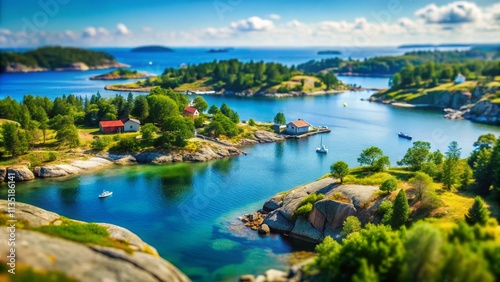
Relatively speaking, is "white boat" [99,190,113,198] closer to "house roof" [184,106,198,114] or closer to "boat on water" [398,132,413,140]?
"house roof" [184,106,198,114]

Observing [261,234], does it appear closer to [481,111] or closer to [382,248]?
[382,248]

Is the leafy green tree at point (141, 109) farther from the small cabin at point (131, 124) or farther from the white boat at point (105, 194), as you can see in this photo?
the white boat at point (105, 194)

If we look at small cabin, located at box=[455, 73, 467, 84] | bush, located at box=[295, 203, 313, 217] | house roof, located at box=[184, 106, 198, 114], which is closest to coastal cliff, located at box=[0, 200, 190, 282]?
bush, located at box=[295, 203, 313, 217]

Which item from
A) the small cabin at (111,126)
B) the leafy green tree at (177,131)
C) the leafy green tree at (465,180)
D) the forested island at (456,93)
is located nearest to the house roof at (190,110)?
the leafy green tree at (177,131)

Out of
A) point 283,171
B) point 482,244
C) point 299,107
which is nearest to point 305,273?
point 482,244

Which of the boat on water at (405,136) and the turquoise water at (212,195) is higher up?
the boat on water at (405,136)

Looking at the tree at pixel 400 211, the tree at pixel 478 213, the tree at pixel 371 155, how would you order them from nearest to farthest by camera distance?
the tree at pixel 478 213 < the tree at pixel 400 211 < the tree at pixel 371 155
